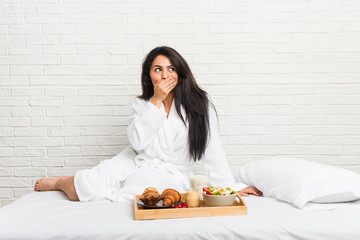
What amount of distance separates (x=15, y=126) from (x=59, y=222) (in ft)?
5.41

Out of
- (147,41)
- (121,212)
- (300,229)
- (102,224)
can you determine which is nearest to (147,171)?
(121,212)

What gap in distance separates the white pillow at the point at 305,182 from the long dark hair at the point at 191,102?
421 millimetres

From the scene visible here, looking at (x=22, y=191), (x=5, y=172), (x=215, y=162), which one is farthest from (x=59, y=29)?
(x=215, y=162)

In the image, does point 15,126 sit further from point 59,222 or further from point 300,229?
point 300,229

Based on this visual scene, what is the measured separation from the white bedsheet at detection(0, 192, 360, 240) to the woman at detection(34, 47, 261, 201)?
1.52 feet

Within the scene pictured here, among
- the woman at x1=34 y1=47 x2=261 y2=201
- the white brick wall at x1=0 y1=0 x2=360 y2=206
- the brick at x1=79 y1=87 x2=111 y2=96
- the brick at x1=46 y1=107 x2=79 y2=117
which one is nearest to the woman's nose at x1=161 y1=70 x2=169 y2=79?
the woman at x1=34 y1=47 x2=261 y2=201

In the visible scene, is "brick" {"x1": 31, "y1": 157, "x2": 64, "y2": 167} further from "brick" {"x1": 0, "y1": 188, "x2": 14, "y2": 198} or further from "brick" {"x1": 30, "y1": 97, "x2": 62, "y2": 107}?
"brick" {"x1": 30, "y1": 97, "x2": 62, "y2": 107}

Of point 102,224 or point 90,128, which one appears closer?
point 102,224

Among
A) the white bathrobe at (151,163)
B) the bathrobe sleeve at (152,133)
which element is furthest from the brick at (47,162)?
the bathrobe sleeve at (152,133)

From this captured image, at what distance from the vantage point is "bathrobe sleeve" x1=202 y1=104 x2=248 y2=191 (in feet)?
8.20

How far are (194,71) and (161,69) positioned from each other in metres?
0.64

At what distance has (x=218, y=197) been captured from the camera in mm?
1854

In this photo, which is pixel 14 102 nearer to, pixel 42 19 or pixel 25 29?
pixel 25 29

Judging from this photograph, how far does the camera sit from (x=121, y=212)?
1.88 meters
